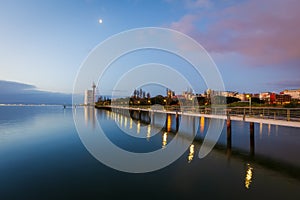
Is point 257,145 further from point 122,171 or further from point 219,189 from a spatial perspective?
point 122,171

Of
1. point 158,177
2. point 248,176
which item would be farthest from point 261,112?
point 158,177

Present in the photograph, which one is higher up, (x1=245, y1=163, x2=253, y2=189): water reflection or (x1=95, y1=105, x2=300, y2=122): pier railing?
(x1=95, y1=105, x2=300, y2=122): pier railing

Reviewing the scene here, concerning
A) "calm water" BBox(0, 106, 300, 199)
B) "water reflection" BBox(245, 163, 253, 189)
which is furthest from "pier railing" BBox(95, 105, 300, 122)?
"water reflection" BBox(245, 163, 253, 189)

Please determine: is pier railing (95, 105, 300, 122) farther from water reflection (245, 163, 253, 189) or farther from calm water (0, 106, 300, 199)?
water reflection (245, 163, 253, 189)

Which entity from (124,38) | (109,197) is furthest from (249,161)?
(124,38)

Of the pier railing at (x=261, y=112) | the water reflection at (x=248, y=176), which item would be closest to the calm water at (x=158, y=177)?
the water reflection at (x=248, y=176)

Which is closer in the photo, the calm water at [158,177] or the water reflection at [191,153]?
the calm water at [158,177]

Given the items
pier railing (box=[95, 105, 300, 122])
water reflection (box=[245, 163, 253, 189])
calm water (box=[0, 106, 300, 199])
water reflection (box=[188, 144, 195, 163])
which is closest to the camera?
calm water (box=[0, 106, 300, 199])

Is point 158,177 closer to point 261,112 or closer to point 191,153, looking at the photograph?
point 191,153

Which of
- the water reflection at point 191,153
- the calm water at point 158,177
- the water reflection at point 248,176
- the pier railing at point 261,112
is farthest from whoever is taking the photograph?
the water reflection at point 191,153

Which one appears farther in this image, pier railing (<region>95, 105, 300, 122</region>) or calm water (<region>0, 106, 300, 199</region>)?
pier railing (<region>95, 105, 300, 122</region>)

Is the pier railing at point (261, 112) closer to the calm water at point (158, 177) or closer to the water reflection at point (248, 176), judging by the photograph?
the calm water at point (158, 177)

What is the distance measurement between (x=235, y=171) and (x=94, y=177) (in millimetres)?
7661

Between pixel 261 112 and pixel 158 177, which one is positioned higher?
pixel 261 112
